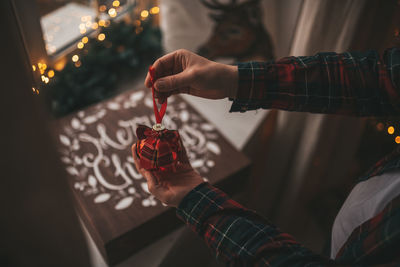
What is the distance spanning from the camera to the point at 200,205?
0.57 metres

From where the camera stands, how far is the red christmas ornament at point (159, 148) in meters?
0.60

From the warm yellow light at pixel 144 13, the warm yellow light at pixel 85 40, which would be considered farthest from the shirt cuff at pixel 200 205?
the warm yellow light at pixel 144 13

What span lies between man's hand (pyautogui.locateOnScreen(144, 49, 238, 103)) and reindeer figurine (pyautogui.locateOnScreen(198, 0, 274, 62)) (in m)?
0.57

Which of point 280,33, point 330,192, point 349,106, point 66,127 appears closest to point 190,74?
point 349,106

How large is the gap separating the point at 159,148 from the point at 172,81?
13 centimetres

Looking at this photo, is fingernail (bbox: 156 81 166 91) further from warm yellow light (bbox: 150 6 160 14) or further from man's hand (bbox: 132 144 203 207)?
warm yellow light (bbox: 150 6 160 14)

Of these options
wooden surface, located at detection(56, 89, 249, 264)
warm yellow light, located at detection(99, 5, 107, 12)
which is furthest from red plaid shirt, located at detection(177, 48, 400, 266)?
warm yellow light, located at detection(99, 5, 107, 12)

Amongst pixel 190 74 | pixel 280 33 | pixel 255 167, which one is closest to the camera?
pixel 190 74

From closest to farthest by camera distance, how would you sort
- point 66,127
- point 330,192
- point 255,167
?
point 66,127 < point 255,167 < point 330,192

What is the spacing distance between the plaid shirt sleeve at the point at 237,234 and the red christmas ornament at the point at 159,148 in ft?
0.27

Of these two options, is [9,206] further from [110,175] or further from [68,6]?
[68,6]

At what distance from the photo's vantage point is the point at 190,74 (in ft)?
1.93

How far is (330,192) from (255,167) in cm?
42

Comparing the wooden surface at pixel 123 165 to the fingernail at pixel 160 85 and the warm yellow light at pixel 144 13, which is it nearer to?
the fingernail at pixel 160 85
